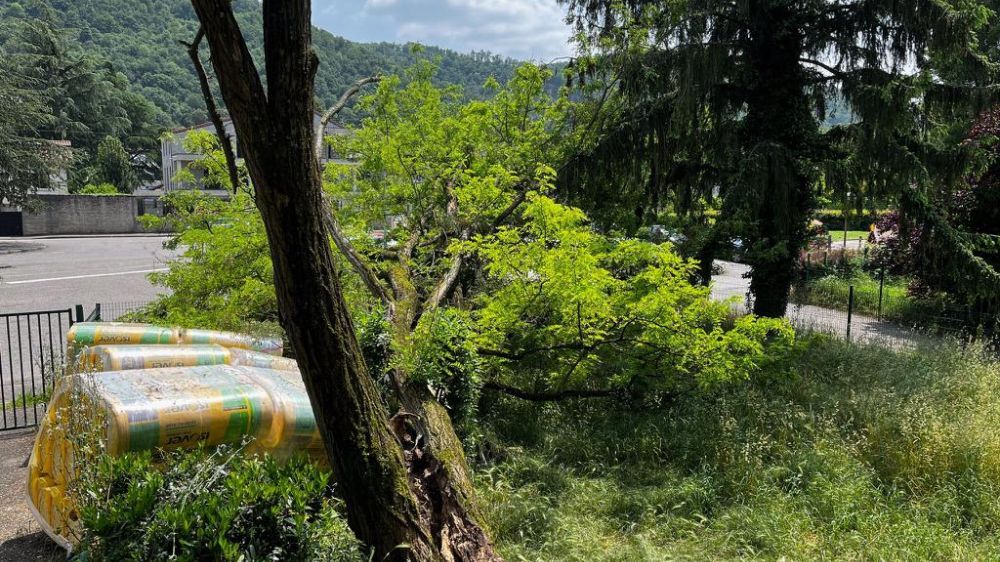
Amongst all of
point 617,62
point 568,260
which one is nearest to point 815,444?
point 568,260

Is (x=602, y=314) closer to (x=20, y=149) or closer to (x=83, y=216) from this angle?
(x=20, y=149)

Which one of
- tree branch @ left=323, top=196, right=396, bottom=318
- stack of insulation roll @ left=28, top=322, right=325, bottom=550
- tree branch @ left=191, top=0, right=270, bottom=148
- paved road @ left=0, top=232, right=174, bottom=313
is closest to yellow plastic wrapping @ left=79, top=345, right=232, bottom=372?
stack of insulation roll @ left=28, top=322, right=325, bottom=550

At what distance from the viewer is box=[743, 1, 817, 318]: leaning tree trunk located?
28.5 feet

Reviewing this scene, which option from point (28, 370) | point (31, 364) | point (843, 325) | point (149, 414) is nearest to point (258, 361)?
point (149, 414)

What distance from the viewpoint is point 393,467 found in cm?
344

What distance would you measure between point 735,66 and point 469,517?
7822mm

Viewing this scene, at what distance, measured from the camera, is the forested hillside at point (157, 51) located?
265 ft

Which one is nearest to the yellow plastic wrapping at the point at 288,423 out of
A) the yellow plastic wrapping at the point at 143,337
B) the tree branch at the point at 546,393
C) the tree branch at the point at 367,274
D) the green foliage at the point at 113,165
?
the yellow plastic wrapping at the point at 143,337

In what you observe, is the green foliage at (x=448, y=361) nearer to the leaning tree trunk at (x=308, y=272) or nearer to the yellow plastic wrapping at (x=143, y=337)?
the leaning tree trunk at (x=308, y=272)

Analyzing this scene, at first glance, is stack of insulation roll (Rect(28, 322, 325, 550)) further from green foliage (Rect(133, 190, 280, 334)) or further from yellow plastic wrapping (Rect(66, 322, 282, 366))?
green foliage (Rect(133, 190, 280, 334))

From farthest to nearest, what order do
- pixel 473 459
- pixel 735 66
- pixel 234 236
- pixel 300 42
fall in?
pixel 735 66 → pixel 234 236 → pixel 473 459 → pixel 300 42

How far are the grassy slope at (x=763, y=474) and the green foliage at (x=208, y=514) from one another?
168cm

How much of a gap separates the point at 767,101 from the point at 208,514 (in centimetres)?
912

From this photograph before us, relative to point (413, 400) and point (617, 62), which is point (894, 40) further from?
point (413, 400)
